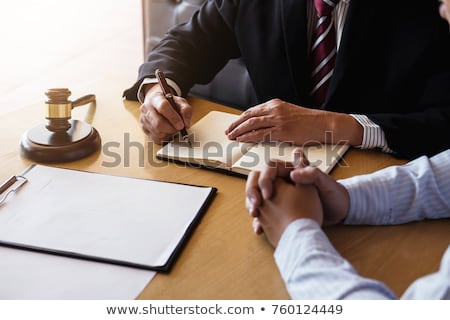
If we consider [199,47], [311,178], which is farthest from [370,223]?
[199,47]

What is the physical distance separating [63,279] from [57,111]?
0.46m

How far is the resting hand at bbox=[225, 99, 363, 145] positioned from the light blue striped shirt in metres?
0.20

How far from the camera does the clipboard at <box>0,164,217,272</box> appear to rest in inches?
30.3

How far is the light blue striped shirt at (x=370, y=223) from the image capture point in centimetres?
67

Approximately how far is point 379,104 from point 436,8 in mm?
272

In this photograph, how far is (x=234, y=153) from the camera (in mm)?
1066

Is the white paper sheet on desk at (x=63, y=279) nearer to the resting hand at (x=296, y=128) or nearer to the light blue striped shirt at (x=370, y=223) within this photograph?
the light blue striped shirt at (x=370, y=223)

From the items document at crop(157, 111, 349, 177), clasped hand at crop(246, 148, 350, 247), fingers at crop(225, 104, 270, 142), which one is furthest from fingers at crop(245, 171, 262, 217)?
fingers at crop(225, 104, 270, 142)

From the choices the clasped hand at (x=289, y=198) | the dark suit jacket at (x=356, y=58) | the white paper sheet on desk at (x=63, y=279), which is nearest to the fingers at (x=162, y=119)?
the dark suit jacket at (x=356, y=58)

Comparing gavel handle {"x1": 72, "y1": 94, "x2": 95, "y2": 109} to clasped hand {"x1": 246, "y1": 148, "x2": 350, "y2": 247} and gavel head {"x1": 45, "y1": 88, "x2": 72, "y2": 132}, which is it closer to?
gavel head {"x1": 45, "y1": 88, "x2": 72, "y2": 132}

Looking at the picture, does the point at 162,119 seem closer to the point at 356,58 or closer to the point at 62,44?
the point at 356,58

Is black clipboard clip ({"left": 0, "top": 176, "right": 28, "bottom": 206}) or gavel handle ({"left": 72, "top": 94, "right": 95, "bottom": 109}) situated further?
gavel handle ({"left": 72, "top": 94, "right": 95, "bottom": 109})

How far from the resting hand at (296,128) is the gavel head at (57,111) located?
0.35m
